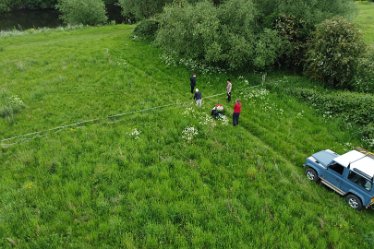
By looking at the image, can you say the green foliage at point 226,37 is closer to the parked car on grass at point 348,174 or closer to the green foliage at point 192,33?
the green foliage at point 192,33

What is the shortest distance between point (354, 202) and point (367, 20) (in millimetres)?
46100

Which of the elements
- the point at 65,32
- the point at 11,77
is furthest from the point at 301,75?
the point at 65,32

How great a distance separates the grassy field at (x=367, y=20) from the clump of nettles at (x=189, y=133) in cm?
2411

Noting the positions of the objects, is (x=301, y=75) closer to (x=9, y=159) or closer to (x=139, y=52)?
(x=139, y=52)

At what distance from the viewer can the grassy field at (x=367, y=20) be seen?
4019 cm

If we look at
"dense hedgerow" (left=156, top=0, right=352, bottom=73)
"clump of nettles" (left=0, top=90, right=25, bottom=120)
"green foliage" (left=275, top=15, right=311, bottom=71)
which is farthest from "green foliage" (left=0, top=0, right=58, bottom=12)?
"green foliage" (left=275, top=15, right=311, bottom=71)

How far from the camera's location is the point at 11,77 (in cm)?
2934

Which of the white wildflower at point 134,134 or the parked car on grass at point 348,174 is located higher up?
the white wildflower at point 134,134

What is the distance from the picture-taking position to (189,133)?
19.8 meters

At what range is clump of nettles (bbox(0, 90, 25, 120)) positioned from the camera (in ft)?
75.6

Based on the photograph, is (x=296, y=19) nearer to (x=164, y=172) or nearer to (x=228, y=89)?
(x=228, y=89)

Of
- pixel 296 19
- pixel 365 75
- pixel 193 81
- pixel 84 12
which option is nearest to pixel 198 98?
pixel 193 81

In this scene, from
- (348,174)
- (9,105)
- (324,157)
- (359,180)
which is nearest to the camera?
(359,180)

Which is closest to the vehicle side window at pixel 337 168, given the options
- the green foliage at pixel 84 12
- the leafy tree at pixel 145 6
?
the leafy tree at pixel 145 6
